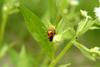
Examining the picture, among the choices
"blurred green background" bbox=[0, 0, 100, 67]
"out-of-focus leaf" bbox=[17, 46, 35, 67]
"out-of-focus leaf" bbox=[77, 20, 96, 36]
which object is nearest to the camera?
"out-of-focus leaf" bbox=[77, 20, 96, 36]

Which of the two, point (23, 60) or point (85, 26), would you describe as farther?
point (23, 60)

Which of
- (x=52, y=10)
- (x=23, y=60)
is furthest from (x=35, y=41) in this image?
(x=52, y=10)

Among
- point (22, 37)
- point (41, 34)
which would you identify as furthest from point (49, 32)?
point (22, 37)

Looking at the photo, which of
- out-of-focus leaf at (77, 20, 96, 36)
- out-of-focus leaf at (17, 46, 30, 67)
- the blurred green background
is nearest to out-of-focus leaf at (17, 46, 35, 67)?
out-of-focus leaf at (17, 46, 30, 67)

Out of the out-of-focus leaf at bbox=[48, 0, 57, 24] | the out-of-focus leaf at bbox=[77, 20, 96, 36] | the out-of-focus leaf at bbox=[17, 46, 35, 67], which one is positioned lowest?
the out-of-focus leaf at bbox=[17, 46, 35, 67]

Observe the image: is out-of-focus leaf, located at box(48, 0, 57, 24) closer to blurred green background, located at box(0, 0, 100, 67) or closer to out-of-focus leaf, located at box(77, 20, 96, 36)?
out-of-focus leaf, located at box(77, 20, 96, 36)

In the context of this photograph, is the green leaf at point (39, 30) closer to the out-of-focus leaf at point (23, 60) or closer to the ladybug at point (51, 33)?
the ladybug at point (51, 33)

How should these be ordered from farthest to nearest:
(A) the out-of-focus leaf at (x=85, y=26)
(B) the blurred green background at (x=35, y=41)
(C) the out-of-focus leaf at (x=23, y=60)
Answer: (B) the blurred green background at (x=35, y=41)
(C) the out-of-focus leaf at (x=23, y=60)
(A) the out-of-focus leaf at (x=85, y=26)

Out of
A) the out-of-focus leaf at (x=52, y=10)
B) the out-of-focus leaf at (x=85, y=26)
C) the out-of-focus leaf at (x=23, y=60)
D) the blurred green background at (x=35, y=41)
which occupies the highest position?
the out-of-focus leaf at (x=52, y=10)

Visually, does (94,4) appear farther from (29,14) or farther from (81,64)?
(81,64)

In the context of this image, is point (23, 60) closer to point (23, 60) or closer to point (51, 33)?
point (23, 60)

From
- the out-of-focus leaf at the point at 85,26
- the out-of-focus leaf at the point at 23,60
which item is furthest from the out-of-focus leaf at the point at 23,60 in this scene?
the out-of-focus leaf at the point at 85,26
